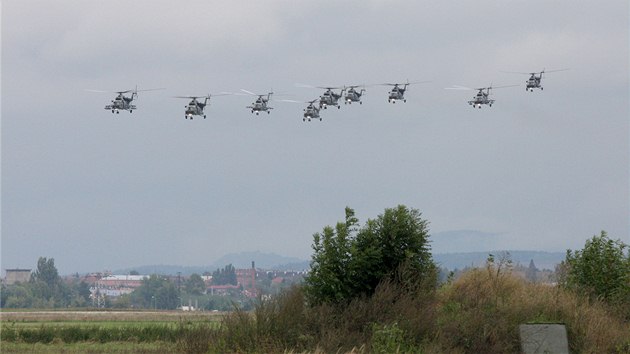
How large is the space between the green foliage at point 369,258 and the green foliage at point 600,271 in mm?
9169

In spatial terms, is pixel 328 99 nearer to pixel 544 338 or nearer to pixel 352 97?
pixel 352 97

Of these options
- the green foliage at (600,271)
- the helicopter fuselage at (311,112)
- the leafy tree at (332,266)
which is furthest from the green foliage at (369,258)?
the helicopter fuselage at (311,112)

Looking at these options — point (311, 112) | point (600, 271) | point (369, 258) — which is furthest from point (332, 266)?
point (311, 112)

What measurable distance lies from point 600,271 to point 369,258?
41.1 feet

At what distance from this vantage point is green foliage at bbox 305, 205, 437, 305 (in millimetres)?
35969

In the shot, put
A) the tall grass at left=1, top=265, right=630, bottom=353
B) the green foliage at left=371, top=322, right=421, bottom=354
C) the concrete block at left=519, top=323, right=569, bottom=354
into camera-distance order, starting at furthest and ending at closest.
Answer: the concrete block at left=519, top=323, right=569, bottom=354, the tall grass at left=1, top=265, right=630, bottom=353, the green foliage at left=371, top=322, right=421, bottom=354

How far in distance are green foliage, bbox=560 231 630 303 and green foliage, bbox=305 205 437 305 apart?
917 cm

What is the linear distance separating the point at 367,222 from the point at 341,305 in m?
3.62

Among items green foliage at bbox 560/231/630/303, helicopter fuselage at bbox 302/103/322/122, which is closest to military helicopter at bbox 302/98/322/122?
helicopter fuselage at bbox 302/103/322/122

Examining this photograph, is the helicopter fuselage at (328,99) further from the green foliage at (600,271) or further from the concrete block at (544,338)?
the concrete block at (544,338)

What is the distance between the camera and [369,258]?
36.6 meters

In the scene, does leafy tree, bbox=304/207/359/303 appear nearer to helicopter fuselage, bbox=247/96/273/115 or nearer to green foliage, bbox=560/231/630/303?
green foliage, bbox=560/231/630/303

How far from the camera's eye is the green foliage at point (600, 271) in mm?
43344

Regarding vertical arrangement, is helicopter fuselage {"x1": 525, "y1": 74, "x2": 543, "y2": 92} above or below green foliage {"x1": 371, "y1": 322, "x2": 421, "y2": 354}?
above
